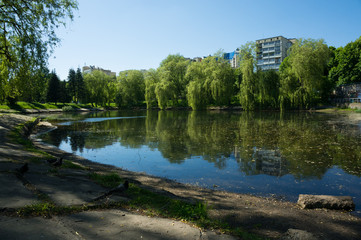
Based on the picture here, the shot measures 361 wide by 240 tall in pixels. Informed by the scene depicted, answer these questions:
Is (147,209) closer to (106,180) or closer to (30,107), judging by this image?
(106,180)

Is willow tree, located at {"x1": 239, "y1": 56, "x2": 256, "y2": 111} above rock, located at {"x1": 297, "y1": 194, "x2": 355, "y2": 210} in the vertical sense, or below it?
above

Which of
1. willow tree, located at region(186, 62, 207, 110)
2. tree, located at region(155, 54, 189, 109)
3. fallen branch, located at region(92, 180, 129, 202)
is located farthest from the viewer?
tree, located at region(155, 54, 189, 109)

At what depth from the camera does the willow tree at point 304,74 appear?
Result: 1852 inches

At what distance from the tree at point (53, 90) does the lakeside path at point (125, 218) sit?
73894mm

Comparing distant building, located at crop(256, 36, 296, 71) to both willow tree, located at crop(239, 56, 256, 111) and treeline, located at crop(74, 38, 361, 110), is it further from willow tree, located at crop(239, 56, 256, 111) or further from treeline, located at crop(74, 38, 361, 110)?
willow tree, located at crop(239, 56, 256, 111)

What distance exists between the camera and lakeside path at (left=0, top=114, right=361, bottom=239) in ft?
11.6

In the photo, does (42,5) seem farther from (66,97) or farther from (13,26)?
(66,97)

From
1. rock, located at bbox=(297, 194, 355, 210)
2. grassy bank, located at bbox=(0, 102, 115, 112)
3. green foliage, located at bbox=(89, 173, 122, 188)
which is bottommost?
rock, located at bbox=(297, 194, 355, 210)

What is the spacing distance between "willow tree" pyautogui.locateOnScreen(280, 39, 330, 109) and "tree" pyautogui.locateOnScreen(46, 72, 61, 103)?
64.3 metres

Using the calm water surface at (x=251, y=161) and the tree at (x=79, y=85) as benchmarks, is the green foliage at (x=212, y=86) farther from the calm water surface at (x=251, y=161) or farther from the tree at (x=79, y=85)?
the tree at (x=79, y=85)

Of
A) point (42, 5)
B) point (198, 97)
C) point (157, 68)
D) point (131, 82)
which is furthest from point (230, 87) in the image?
point (42, 5)

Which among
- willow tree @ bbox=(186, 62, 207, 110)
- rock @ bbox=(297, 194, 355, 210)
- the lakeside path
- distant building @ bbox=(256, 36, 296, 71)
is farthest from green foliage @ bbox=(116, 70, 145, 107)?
rock @ bbox=(297, 194, 355, 210)

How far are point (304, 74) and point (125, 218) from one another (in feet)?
169

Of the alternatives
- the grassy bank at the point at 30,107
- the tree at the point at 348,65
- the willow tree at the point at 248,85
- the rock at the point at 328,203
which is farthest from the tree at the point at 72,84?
the rock at the point at 328,203
